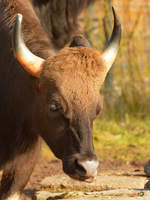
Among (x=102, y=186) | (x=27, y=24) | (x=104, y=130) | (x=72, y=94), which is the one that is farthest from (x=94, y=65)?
(x=104, y=130)

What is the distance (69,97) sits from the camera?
435 centimetres

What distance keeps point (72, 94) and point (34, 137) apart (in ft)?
3.18

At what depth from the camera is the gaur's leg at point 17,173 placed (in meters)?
5.18

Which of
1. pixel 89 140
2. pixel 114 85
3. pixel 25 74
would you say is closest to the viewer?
pixel 89 140

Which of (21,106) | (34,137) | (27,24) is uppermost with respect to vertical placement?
(27,24)

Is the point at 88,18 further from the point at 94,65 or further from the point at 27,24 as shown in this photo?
the point at 94,65

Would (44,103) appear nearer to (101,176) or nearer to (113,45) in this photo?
(113,45)

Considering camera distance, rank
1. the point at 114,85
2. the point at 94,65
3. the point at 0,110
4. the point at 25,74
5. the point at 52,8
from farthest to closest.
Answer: the point at 114,85 < the point at 52,8 < the point at 0,110 < the point at 25,74 < the point at 94,65

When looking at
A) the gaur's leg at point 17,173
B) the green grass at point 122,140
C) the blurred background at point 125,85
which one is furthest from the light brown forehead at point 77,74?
the blurred background at point 125,85

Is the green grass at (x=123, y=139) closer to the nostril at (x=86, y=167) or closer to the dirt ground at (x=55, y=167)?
the dirt ground at (x=55, y=167)

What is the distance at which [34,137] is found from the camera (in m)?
5.12

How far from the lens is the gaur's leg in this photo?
17.0 feet

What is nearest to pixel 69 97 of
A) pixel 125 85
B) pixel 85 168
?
pixel 85 168

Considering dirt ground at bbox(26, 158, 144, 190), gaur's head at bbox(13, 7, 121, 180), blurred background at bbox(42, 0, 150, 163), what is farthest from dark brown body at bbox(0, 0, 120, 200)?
blurred background at bbox(42, 0, 150, 163)
